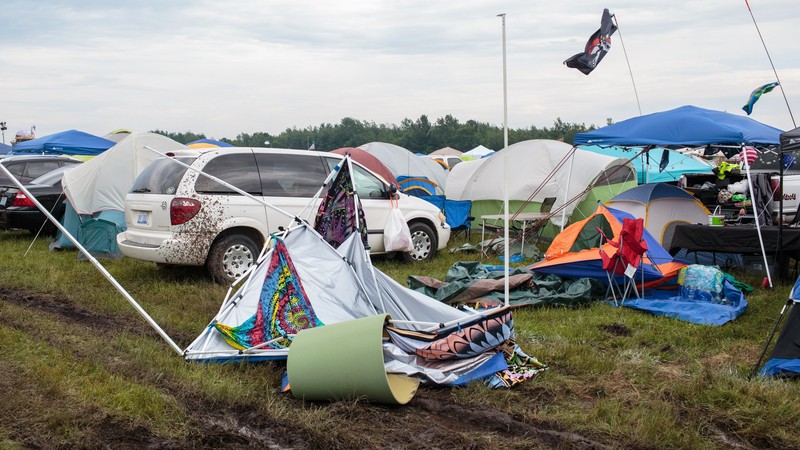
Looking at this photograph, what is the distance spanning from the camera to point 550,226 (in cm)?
1380

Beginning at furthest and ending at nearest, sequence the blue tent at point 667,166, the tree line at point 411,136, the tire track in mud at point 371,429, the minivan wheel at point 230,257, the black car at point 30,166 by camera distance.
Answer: the tree line at point 411,136
the blue tent at point 667,166
the black car at point 30,166
the minivan wheel at point 230,257
the tire track in mud at point 371,429

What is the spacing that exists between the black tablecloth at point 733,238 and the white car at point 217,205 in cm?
448

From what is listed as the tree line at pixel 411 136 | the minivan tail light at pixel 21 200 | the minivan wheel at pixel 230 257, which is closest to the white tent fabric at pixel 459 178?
the minivan wheel at pixel 230 257

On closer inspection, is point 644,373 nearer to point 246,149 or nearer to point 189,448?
point 189,448

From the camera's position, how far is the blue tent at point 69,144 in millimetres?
22609

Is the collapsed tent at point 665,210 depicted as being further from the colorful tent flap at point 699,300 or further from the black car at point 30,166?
the black car at point 30,166

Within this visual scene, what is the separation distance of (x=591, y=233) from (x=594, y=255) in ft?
4.08

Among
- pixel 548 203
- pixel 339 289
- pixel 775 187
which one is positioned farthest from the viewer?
pixel 548 203

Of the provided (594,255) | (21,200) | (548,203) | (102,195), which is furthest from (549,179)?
(21,200)

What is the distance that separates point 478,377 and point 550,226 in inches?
344

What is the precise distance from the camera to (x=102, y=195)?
39.0ft

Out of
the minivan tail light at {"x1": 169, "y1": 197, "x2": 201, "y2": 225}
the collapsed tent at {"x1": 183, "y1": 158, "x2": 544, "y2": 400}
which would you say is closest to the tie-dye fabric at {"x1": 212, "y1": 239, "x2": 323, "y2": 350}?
the collapsed tent at {"x1": 183, "y1": 158, "x2": 544, "y2": 400}

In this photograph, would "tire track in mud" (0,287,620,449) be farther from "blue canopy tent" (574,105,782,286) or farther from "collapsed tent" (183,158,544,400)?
"blue canopy tent" (574,105,782,286)

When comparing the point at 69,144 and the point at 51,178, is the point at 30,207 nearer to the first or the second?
the point at 51,178
